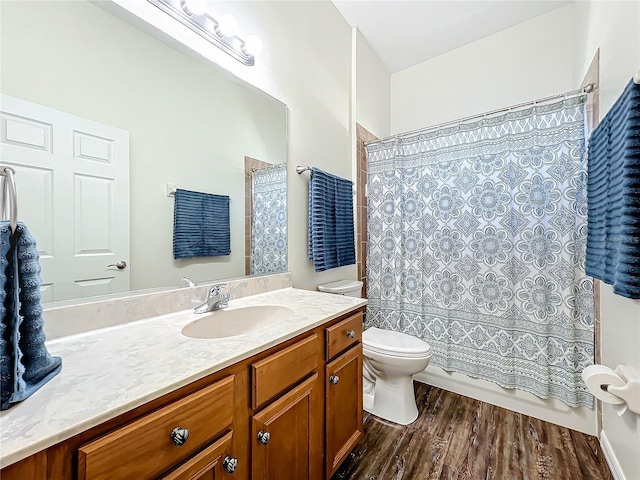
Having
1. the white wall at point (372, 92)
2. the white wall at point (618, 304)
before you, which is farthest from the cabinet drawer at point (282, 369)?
the white wall at point (372, 92)

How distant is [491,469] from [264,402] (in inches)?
51.1

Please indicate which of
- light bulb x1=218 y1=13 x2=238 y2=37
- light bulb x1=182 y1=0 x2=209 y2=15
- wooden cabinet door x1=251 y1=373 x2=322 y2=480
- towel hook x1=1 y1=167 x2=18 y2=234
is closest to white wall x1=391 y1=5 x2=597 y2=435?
wooden cabinet door x1=251 y1=373 x2=322 y2=480

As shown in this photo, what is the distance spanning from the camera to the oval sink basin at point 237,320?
1.08 metres

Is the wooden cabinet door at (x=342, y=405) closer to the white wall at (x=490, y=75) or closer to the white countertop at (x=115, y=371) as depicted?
the white countertop at (x=115, y=371)

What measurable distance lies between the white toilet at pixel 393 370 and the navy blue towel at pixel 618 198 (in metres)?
0.97

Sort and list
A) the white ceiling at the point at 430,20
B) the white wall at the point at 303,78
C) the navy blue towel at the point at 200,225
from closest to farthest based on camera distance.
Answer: the navy blue towel at the point at 200,225
the white wall at the point at 303,78
the white ceiling at the point at 430,20

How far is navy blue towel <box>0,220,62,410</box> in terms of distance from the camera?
0.51 metres

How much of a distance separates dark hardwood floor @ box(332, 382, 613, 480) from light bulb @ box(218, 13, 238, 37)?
2.14 metres

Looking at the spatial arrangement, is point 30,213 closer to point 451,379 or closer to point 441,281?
point 441,281

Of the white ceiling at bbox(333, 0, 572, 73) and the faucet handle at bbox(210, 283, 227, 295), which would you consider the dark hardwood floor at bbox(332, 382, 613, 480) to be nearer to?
the faucet handle at bbox(210, 283, 227, 295)

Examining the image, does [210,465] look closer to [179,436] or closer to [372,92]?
[179,436]

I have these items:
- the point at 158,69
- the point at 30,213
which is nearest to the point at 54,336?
the point at 30,213

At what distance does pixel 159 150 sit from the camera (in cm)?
111

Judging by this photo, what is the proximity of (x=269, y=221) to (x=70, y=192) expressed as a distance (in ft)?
2.85
